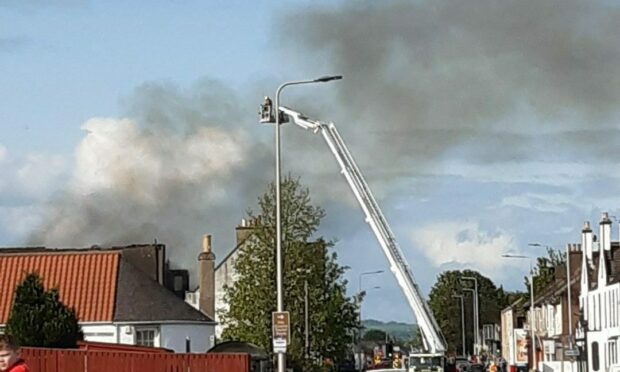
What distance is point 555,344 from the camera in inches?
3949

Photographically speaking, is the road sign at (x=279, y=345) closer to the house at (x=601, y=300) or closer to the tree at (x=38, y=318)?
the tree at (x=38, y=318)

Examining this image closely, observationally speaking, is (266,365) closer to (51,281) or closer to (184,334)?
(184,334)

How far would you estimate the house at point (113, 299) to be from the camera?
80.1m

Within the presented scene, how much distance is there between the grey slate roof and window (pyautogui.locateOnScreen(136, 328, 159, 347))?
663 mm

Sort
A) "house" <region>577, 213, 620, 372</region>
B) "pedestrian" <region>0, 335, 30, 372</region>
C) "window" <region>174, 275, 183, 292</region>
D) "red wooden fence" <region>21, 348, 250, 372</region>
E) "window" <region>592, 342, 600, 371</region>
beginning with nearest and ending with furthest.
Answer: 1. "pedestrian" <region>0, 335, 30, 372</region>
2. "red wooden fence" <region>21, 348, 250, 372</region>
3. "house" <region>577, 213, 620, 372</region>
4. "window" <region>592, 342, 600, 371</region>
5. "window" <region>174, 275, 183, 292</region>

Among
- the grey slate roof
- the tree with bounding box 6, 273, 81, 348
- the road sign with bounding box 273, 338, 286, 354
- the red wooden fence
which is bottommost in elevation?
the red wooden fence

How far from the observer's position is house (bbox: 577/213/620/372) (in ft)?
299

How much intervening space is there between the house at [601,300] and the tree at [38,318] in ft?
163

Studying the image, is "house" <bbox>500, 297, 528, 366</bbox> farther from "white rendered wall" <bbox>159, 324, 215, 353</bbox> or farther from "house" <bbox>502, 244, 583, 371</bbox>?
"white rendered wall" <bbox>159, 324, 215, 353</bbox>

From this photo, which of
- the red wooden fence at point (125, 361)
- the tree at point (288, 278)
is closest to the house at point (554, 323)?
the tree at point (288, 278)

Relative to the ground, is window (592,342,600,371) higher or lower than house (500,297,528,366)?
lower

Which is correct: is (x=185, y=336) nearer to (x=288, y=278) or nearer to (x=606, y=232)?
(x=288, y=278)

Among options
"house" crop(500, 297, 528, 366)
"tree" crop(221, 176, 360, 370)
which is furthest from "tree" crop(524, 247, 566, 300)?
"tree" crop(221, 176, 360, 370)

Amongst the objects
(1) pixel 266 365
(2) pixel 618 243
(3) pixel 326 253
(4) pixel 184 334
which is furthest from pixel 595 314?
(1) pixel 266 365
